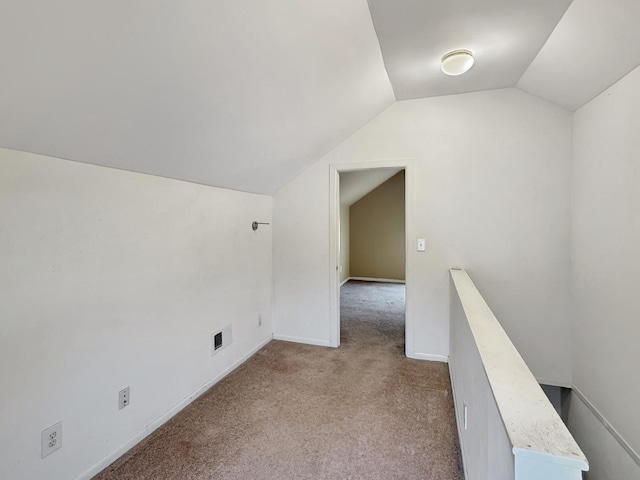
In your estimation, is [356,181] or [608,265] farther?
[356,181]

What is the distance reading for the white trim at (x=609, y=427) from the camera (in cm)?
173

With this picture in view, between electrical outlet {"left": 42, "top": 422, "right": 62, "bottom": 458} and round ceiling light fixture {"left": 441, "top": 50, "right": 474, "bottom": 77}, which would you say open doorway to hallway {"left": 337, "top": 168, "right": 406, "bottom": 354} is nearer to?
round ceiling light fixture {"left": 441, "top": 50, "right": 474, "bottom": 77}

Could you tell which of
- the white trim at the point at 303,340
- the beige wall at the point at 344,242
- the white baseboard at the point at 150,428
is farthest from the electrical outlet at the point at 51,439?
the beige wall at the point at 344,242

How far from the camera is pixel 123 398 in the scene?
5.66 feet

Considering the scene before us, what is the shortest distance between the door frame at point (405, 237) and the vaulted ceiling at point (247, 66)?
511mm

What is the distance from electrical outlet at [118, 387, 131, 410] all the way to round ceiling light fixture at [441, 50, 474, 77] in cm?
289

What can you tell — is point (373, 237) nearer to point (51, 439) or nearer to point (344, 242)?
point (344, 242)

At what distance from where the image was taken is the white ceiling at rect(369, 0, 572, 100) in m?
1.61

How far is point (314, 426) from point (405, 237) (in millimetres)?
1827

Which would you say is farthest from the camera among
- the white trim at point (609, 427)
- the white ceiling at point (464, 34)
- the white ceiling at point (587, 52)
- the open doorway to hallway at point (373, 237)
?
the open doorway to hallway at point (373, 237)

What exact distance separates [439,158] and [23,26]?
2764 millimetres

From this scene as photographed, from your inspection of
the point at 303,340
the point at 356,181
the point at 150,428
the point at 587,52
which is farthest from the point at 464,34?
the point at 356,181

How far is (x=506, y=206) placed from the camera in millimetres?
2676

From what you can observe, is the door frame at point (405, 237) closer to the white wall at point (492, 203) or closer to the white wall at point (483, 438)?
the white wall at point (492, 203)
